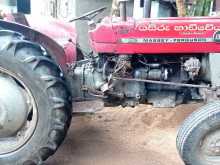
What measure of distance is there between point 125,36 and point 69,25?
3.75 feet

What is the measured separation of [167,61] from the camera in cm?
391

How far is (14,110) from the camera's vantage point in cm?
364

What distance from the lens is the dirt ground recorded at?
4160 mm

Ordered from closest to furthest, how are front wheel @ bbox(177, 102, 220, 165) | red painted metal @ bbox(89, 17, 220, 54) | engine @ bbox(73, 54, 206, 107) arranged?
front wheel @ bbox(177, 102, 220, 165)
red painted metal @ bbox(89, 17, 220, 54)
engine @ bbox(73, 54, 206, 107)

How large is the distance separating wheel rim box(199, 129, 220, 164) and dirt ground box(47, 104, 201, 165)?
0.52 m

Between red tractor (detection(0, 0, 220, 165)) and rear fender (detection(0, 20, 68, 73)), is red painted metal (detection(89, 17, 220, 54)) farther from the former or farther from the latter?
rear fender (detection(0, 20, 68, 73))

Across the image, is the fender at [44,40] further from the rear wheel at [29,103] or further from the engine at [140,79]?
the rear wheel at [29,103]

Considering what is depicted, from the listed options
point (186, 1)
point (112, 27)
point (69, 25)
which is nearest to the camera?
point (112, 27)

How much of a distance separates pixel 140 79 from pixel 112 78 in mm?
230

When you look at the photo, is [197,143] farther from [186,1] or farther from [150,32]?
[186,1]

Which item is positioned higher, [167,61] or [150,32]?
[150,32]

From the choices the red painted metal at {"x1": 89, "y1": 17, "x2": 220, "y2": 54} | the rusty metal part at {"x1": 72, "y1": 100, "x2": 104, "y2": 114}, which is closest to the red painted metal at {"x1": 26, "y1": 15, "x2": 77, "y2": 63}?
the rusty metal part at {"x1": 72, "y1": 100, "x2": 104, "y2": 114}

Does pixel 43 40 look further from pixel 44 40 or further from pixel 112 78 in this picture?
pixel 112 78

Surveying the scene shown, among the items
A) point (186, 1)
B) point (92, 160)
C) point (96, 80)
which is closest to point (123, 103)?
point (96, 80)
